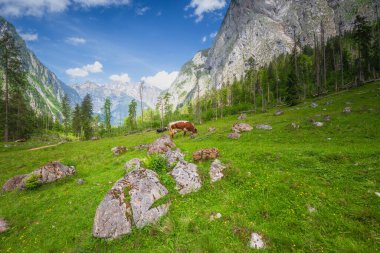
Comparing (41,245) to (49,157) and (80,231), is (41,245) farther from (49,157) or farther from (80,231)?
(49,157)

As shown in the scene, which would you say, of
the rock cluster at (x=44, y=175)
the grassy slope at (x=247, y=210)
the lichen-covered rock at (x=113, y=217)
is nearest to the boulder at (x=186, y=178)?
the grassy slope at (x=247, y=210)

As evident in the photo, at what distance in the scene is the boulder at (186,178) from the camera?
42.9 ft

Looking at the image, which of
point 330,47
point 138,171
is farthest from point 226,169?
point 330,47

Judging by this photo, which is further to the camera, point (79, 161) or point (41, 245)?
point (79, 161)

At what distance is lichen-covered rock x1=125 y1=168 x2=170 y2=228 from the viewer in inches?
423

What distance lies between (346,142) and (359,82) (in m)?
53.0

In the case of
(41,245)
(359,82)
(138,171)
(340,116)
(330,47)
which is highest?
(330,47)

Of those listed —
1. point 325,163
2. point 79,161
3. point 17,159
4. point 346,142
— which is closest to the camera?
point 325,163

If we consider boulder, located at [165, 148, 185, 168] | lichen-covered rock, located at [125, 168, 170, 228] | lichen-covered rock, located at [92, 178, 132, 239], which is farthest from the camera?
boulder, located at [165, 148, 185, 168]

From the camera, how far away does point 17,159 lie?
30109 millimetres

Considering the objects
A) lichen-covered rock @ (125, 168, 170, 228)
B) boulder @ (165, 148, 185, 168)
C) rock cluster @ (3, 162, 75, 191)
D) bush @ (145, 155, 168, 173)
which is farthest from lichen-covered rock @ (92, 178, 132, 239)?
rock cluster @ (3, 162, 75, 191)

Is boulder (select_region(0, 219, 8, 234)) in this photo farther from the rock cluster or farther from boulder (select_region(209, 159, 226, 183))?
boulder (select_region(209, 159, 226, 183))

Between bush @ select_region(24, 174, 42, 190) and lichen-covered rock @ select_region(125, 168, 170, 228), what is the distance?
10959 millimetres

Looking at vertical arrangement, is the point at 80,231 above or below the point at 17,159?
below
